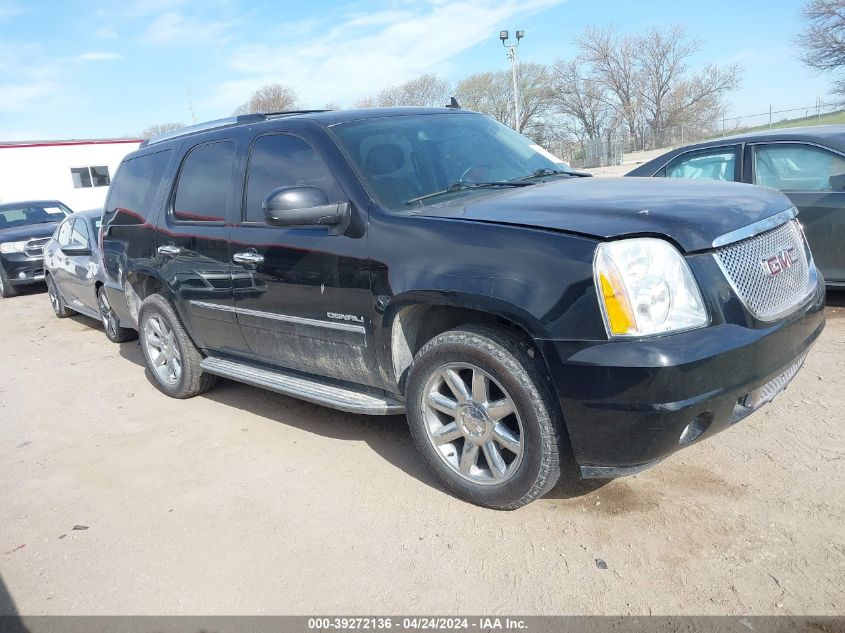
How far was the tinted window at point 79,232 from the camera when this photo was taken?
7964 millimetres

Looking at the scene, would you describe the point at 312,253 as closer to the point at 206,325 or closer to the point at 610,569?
the point at 206,325

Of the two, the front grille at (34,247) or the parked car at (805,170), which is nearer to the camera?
the parked car at (805,170)

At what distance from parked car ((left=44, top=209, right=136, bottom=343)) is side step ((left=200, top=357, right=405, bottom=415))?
337 centimetres

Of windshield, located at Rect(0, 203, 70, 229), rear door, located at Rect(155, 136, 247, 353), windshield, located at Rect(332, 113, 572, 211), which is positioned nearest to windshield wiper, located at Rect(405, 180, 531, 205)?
windshield, located at Rect(332, 113, 572, 211)

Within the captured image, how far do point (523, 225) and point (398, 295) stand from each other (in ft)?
2.41

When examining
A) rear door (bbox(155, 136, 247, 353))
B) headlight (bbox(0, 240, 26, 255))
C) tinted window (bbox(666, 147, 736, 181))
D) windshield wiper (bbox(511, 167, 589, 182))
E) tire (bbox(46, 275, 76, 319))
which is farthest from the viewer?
headlight (bbox(0, 240, 26, 255))

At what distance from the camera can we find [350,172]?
3529 mm

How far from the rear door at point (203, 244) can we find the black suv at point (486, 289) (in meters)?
0.02

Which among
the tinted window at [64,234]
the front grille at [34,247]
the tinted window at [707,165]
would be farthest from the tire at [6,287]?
the tinted window at [707,165]

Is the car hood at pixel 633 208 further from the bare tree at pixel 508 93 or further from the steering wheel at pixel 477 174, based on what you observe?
the bare tree at pixel 508 93

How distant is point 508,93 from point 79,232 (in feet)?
163

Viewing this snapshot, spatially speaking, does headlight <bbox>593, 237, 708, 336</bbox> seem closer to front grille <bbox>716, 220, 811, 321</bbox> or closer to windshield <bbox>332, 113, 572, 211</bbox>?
front grille <bbox>716, 220, 811, 321</bbox>

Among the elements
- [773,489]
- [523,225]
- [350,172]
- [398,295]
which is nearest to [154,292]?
[350,172]

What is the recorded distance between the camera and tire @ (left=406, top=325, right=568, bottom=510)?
2799mm
